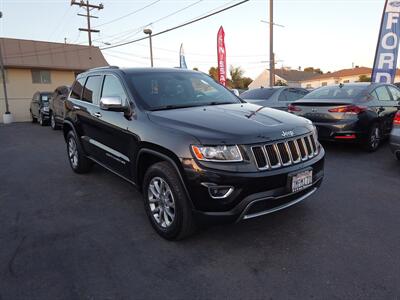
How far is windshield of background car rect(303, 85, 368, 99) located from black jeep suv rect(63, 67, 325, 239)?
3540 millimetres

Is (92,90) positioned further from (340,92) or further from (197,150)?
(340,92)

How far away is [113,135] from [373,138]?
5.50 m

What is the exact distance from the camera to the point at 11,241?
3219 mm

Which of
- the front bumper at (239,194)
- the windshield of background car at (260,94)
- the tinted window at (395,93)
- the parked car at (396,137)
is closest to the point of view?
the front bumper at (239,194)

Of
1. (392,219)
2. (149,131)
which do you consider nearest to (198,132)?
(149,131)

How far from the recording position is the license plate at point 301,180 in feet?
9.52

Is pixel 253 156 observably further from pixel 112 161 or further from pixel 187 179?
pixel 112 161

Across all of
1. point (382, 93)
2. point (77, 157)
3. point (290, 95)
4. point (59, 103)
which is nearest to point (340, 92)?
point (382, 93)

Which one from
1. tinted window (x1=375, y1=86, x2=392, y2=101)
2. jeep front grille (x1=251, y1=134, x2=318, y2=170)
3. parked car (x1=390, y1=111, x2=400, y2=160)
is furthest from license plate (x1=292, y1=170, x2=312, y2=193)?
tinted window (x1=375, y1=86, x2=392, y2=101)

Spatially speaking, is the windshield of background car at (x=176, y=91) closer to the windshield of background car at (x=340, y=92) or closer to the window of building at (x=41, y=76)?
the windshield of background car at (x=340, y=92)

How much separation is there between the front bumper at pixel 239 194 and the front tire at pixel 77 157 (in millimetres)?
3157

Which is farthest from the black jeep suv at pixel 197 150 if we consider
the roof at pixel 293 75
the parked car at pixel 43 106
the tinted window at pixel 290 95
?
the roof at pixel 293 75

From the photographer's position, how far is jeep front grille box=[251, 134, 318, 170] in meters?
2.74

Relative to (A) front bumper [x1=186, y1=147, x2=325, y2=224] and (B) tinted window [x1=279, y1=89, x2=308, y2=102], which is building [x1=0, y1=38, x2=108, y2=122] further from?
(A) front bumper [x1=186, y1=147, x2=325, y2=224]
